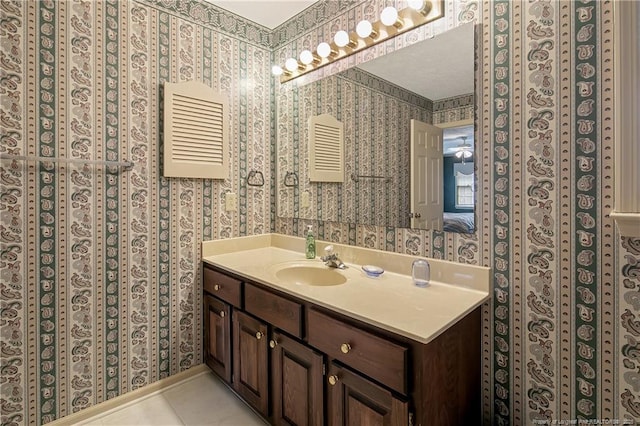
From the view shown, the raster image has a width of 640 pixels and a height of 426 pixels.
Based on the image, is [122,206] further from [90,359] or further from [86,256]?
[90,359]

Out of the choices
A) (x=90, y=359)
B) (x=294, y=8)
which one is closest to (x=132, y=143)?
(x=90, y=359)

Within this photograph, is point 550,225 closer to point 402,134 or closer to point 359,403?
point 402,134

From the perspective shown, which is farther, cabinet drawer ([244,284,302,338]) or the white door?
the white door

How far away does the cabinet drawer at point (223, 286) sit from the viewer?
1.72 metres

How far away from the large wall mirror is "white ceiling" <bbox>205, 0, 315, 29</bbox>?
48cm

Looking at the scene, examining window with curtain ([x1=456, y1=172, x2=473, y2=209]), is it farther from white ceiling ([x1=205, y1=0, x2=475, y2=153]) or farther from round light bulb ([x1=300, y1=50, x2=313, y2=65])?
round light bulb ([x1=300, y1=50, x2=313, y2=65])

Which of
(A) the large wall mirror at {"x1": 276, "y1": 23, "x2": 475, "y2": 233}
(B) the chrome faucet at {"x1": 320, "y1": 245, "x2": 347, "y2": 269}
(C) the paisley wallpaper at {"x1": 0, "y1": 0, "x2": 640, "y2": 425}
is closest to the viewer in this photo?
(C) the paisley wallpaper at {"x1": 0, "y1": 0, "x2": 640, "y2": 425}

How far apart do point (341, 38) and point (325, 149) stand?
2.01 feet

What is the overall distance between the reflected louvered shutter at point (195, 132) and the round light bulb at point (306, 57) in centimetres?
55

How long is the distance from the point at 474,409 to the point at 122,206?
1.91 meters

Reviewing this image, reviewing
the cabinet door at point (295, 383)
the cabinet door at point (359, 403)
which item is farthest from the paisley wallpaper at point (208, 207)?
the cabinet door at point (295, 383)

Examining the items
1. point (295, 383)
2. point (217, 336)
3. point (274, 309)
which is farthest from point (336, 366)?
point (217, 336)

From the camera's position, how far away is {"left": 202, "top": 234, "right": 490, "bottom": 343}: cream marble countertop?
107 centimetres

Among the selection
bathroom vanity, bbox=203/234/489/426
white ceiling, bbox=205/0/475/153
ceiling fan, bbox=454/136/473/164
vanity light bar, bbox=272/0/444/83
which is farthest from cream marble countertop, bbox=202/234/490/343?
vanity light bar, bbox=272/0/444/83
